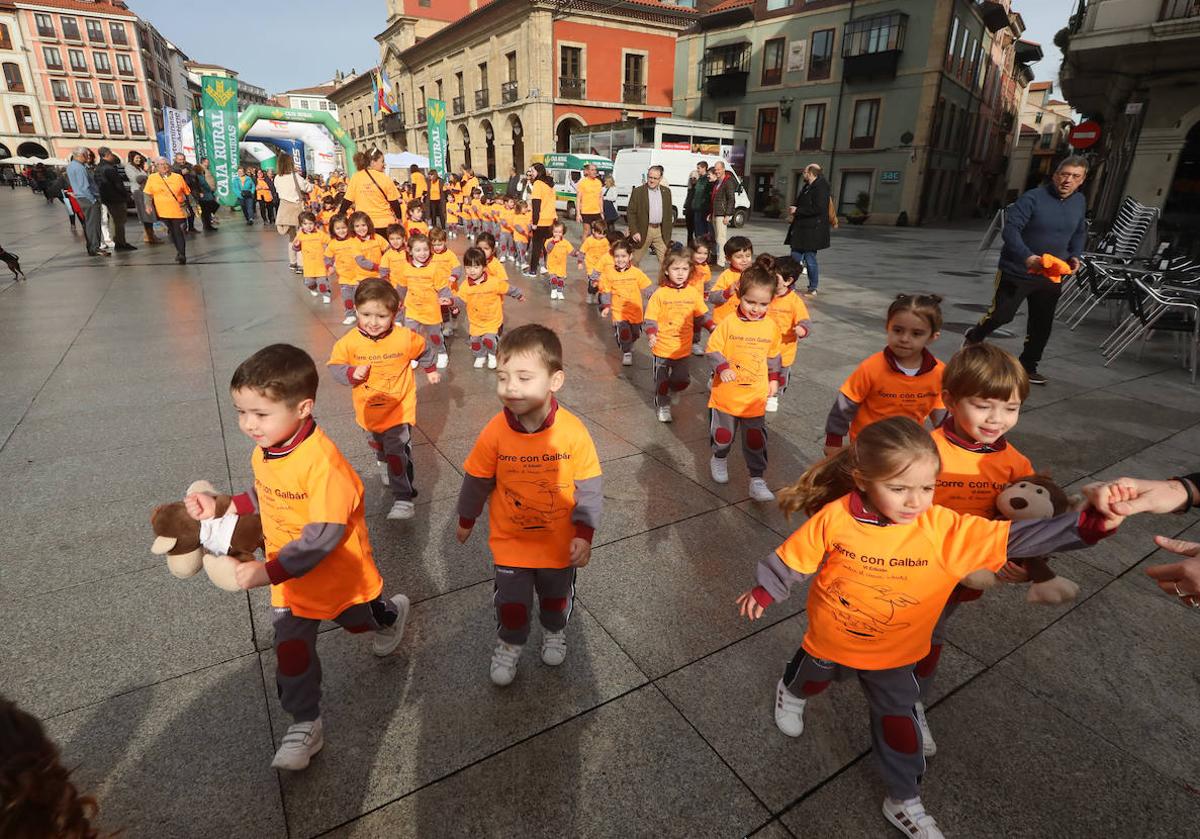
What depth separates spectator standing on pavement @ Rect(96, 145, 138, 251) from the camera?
42.3ft

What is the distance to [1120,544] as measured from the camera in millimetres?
3484

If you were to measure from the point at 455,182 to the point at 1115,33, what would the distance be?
60.9 ft

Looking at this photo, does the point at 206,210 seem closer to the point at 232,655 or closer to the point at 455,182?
the point at 455,182

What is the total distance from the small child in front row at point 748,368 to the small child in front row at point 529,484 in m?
1.80

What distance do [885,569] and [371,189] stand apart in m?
9.91

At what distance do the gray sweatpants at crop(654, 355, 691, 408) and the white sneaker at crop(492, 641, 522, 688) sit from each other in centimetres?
315

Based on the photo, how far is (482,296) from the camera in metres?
6.29

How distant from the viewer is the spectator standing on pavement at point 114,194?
12.9m

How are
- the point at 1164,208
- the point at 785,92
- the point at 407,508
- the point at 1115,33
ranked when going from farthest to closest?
1. the point at 785,92
2. the point at 1164,208
3. the point at 1115,33
4. the point at 407,508

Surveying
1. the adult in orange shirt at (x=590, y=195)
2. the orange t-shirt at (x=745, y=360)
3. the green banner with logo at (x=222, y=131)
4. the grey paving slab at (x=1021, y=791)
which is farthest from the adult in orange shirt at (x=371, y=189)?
the green banner with logo at (x=222, y=131)

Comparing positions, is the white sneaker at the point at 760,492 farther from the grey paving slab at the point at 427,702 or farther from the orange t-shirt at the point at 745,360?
the grey paving slab at the point at 427,702

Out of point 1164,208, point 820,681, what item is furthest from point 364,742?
point 1164,208

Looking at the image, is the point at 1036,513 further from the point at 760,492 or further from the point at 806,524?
the point at 760,492

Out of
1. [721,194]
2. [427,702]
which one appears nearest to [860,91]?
[721,194]
